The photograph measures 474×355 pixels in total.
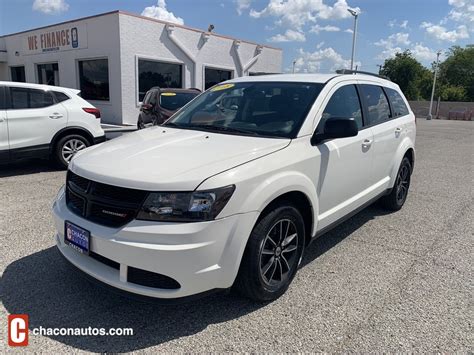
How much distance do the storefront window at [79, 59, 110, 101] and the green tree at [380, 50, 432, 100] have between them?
66484 millimetres

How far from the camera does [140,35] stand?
1533cm

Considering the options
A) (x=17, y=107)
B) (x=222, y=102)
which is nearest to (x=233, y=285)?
(x=222, y=102)

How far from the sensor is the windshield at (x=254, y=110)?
3346 mm

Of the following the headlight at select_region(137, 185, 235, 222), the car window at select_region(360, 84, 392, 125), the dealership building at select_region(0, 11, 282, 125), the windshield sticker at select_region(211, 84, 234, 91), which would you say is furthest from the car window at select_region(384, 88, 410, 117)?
the dealership building at select_region(0, 11, 282, 125)

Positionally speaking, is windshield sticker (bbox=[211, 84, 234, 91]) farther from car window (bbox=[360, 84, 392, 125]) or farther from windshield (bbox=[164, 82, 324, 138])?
car window (bbox=[360, 84, 392, 125])

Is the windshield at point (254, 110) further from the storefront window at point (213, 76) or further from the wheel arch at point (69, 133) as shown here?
the storefront window at point (213, 76)

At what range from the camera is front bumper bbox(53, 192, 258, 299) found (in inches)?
92.1

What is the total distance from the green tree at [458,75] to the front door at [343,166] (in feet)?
227

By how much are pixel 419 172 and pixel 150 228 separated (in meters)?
7.55

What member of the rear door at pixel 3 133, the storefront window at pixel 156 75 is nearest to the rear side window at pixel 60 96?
the rear door at pixel 3 133

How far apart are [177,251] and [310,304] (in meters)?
1.26

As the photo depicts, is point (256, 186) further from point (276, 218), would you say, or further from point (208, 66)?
point (208, 66)

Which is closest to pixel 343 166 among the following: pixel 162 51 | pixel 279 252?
pixel 279 252

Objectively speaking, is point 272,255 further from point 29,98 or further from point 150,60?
point 150,60
